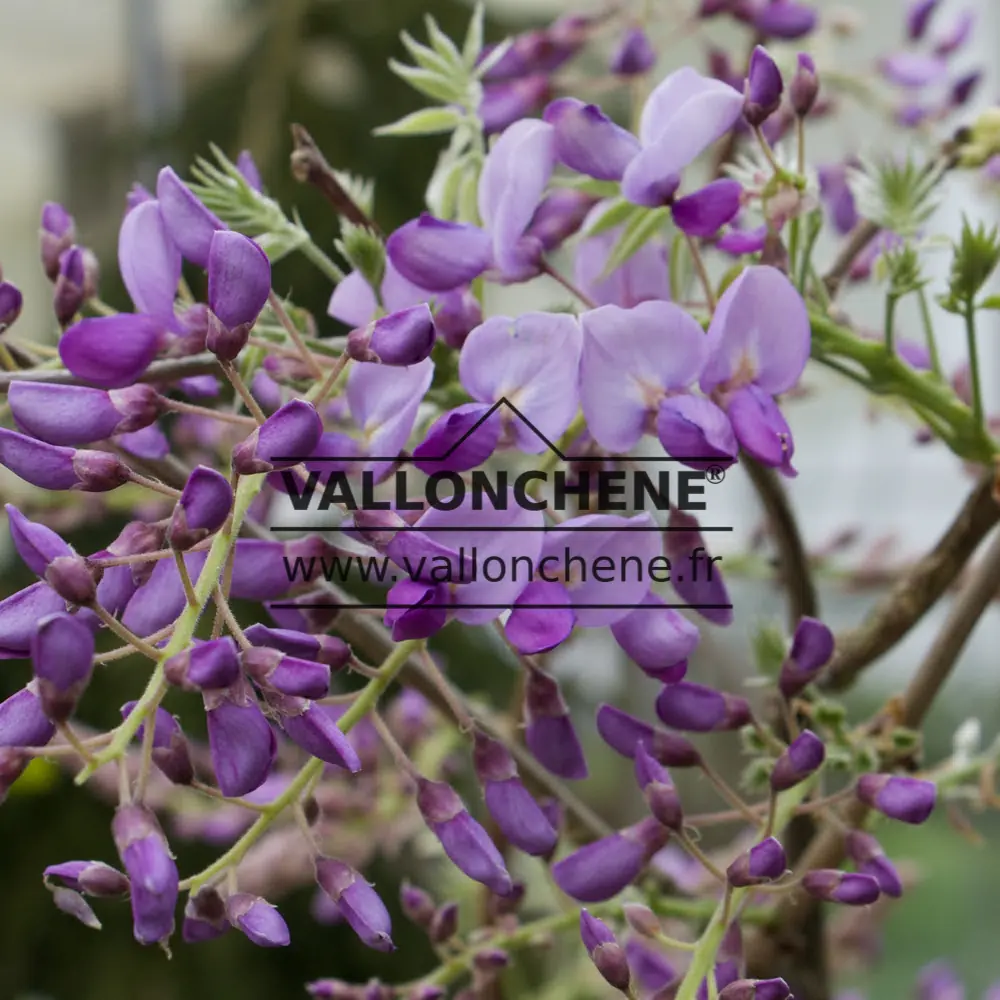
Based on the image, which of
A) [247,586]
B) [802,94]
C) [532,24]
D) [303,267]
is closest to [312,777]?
[247,586]

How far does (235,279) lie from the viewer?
0.22 meters

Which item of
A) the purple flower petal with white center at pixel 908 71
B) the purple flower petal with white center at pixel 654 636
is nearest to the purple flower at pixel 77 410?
the purple flower petal with white center at pixel 654 636

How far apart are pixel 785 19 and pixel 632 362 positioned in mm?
255

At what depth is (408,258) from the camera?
0.26m

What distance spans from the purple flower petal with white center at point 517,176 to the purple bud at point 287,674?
0.12 m

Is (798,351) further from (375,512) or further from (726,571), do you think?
(726,571)

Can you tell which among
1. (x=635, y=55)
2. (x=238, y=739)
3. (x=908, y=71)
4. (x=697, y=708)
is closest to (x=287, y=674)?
(x=238, y=739)

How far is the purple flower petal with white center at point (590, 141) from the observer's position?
0.86ft

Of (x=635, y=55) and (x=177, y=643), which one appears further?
(x=635, y=55)

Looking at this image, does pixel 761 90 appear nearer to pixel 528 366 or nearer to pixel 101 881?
pixel 528 366

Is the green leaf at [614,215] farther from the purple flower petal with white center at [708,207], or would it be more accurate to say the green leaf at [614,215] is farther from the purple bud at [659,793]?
the purple bud at [659,793]

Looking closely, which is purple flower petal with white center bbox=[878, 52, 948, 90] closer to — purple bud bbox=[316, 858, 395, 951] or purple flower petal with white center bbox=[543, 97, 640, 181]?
purple flower petal with white center bbox=[543, 97, 640, 181]

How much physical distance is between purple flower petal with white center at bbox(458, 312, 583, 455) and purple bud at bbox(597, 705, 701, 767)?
77 mm

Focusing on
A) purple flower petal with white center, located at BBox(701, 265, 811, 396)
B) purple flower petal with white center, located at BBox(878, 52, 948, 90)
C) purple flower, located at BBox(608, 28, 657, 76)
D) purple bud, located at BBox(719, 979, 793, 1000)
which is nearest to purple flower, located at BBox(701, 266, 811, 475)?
purple flower petal with white center, located at BBox(701, 265, 811, 396)
